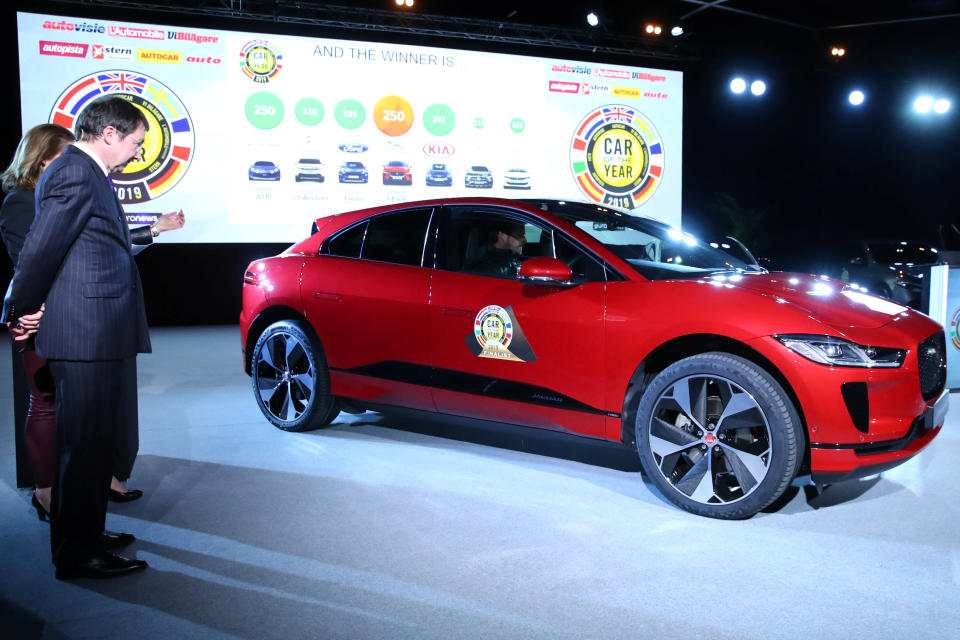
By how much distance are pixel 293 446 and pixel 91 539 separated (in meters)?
1.79

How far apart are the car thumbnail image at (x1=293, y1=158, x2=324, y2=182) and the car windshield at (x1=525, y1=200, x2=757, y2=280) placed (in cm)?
631

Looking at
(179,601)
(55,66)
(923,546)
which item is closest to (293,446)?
(179,601)

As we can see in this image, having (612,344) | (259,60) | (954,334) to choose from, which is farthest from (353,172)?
(612,344)

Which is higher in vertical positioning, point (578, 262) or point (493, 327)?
point (578, 262)

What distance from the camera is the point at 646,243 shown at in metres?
4.07

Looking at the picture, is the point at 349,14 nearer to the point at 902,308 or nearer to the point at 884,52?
the point at 902,308

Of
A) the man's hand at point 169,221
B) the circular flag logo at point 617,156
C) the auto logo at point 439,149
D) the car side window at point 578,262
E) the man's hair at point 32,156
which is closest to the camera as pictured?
the man's hair at point 32,156

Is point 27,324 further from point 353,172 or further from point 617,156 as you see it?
point 617,156

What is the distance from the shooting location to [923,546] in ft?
9.71

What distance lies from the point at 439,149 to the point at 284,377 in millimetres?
6092

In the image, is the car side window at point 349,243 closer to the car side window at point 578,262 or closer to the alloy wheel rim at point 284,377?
the alloy wheel rim at point 284,377

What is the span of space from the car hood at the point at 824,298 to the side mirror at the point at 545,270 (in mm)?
628

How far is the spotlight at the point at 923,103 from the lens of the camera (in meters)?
14.5

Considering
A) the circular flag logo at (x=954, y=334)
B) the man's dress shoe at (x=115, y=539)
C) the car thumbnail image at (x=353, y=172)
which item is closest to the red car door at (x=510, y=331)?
the man's dress shoe at (x=115, y=539)
